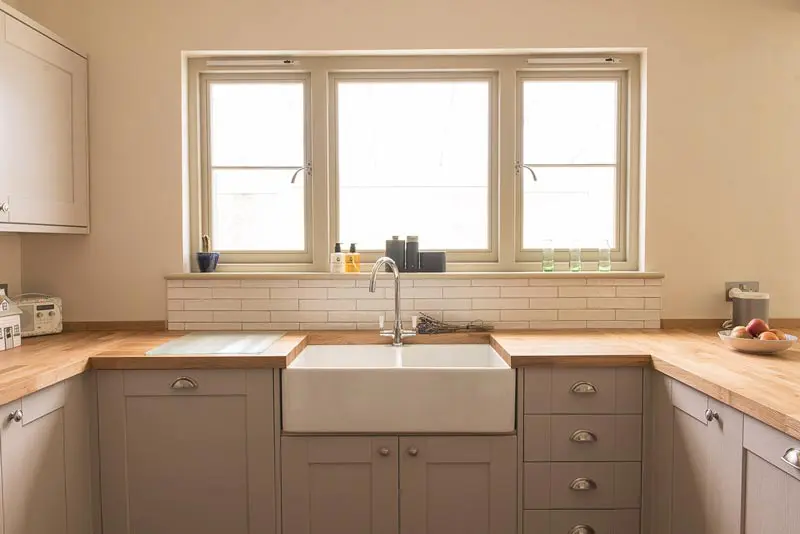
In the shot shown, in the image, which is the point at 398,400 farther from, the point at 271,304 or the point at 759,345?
the point at 759,345

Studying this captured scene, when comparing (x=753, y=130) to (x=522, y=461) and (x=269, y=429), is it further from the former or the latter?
(x=269, y=429)

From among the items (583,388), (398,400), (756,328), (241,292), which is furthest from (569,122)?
(241,292)

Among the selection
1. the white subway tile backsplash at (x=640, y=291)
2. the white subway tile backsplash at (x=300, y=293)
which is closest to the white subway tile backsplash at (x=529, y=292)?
the white subway tile backsplash at (x=640, y=291)

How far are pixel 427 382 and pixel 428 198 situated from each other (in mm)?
1117

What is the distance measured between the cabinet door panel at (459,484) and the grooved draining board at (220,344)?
2.36ft

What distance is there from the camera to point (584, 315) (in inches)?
113

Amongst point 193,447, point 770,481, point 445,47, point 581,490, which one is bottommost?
point 581,490

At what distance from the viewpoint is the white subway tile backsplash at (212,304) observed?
9.45 feet

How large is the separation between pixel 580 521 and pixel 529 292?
1.06 metres

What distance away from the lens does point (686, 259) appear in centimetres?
290

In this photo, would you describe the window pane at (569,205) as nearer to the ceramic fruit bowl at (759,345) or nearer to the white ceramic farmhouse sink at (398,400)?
the ceramic fruit bowl at (759,345)

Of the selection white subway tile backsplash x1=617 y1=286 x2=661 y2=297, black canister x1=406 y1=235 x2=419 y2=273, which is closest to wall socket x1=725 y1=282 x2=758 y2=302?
white subway tile backsplash x1=617 y1=286 x2=661 y2=297

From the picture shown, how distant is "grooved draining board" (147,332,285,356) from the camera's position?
231cm

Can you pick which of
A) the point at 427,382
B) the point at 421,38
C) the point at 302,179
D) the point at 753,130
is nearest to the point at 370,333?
the point at 427,382
